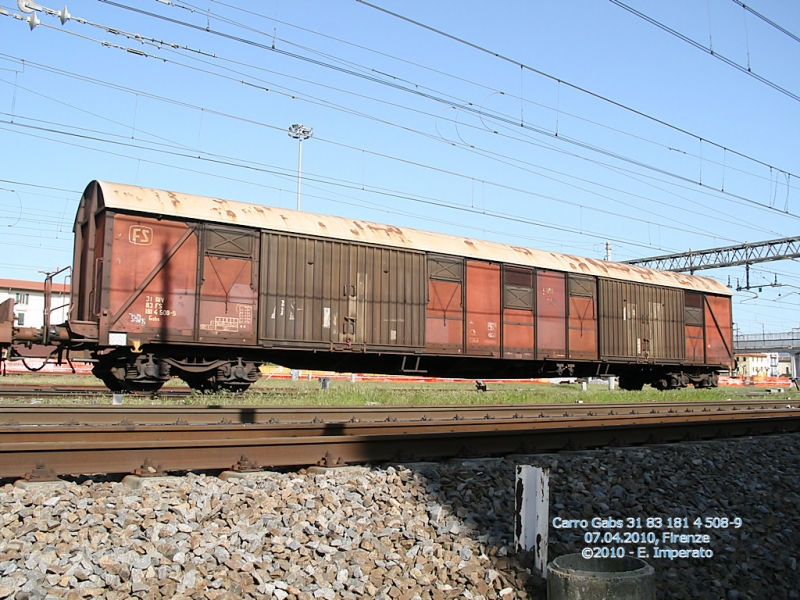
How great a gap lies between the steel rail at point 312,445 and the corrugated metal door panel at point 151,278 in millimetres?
6222

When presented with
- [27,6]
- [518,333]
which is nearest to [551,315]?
[518,333]

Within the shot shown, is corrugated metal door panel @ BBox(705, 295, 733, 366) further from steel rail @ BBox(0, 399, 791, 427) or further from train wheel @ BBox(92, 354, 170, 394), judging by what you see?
train wheel @ BBox(92, 354, 170, 394)

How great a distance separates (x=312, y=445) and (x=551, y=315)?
44.5ft

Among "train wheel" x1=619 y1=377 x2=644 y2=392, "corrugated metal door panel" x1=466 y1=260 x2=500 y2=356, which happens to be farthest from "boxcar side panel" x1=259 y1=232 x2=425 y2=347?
"train wheel" x1=619 y1=377 x2=644 y2=392

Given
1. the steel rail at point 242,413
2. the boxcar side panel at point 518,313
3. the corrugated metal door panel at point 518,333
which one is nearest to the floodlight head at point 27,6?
the steel rail at point 242,413

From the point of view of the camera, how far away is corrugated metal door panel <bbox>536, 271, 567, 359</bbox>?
736 inches

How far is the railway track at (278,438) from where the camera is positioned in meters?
5.53

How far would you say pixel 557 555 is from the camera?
16.6ft

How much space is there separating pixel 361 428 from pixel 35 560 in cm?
501

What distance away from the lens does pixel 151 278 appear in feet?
43.8

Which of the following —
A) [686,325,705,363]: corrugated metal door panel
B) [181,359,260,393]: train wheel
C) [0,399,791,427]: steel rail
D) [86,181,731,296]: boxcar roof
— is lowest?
[0,399,791,427]: steel rail

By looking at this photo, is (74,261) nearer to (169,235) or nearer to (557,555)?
(169,235)

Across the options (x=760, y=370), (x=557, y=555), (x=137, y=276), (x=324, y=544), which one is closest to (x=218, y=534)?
(x=324, y=544)

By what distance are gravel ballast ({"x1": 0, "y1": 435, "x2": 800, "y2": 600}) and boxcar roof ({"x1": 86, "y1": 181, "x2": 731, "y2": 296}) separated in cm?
921
